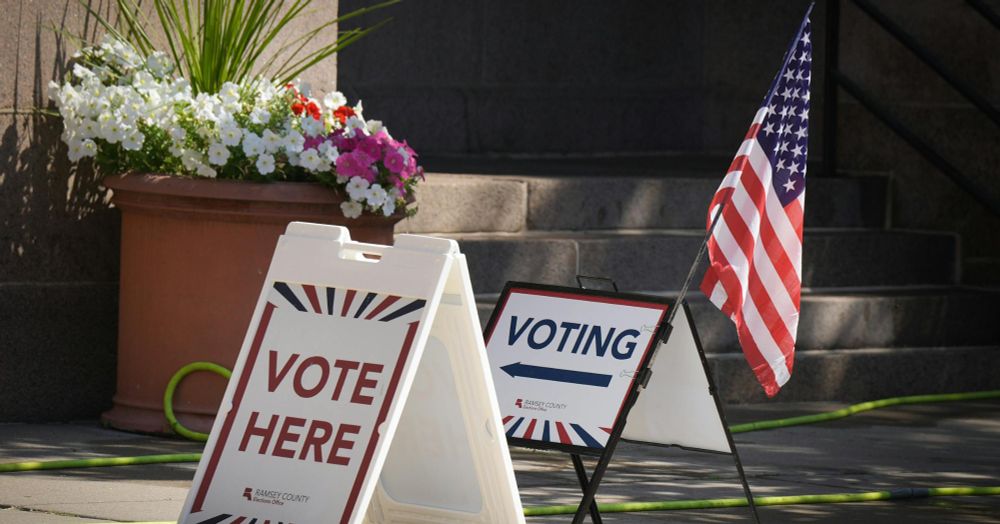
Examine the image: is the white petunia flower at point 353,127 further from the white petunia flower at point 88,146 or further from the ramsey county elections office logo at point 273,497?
the ramsey county elections office logo at point 273,497

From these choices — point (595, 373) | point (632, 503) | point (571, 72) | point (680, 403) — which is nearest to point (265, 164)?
point (632, 503)

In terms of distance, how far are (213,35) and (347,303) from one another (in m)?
2.71

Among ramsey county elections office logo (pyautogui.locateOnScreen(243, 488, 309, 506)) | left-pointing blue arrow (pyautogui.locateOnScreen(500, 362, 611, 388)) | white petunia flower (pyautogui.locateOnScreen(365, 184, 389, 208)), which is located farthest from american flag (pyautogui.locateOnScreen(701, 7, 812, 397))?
white petunia flower (pyautogui.locateOnScreen(365, 184, 389, 208))

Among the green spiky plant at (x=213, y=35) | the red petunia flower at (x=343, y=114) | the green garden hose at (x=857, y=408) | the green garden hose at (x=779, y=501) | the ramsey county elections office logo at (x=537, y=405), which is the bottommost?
the green garden hose at (x=779, y=501)

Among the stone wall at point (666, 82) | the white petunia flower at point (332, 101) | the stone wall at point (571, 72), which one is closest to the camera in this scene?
the white petunia flower at point (332, 101)

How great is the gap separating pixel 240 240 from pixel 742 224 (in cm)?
230

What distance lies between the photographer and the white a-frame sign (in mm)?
4234

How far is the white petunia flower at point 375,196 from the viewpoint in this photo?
6387 millimetres

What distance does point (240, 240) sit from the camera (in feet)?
21.4

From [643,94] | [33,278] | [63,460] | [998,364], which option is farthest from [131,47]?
[643,94]

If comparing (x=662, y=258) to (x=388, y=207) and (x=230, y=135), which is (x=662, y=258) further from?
(x=230, y=135)

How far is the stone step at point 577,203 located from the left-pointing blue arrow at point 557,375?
3.10m

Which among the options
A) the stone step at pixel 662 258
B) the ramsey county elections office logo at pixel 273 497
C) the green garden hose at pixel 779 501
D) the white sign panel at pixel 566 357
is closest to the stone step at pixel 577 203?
the stone step at pixel 662 258

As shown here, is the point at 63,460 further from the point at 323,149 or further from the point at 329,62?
the point at 329,62
